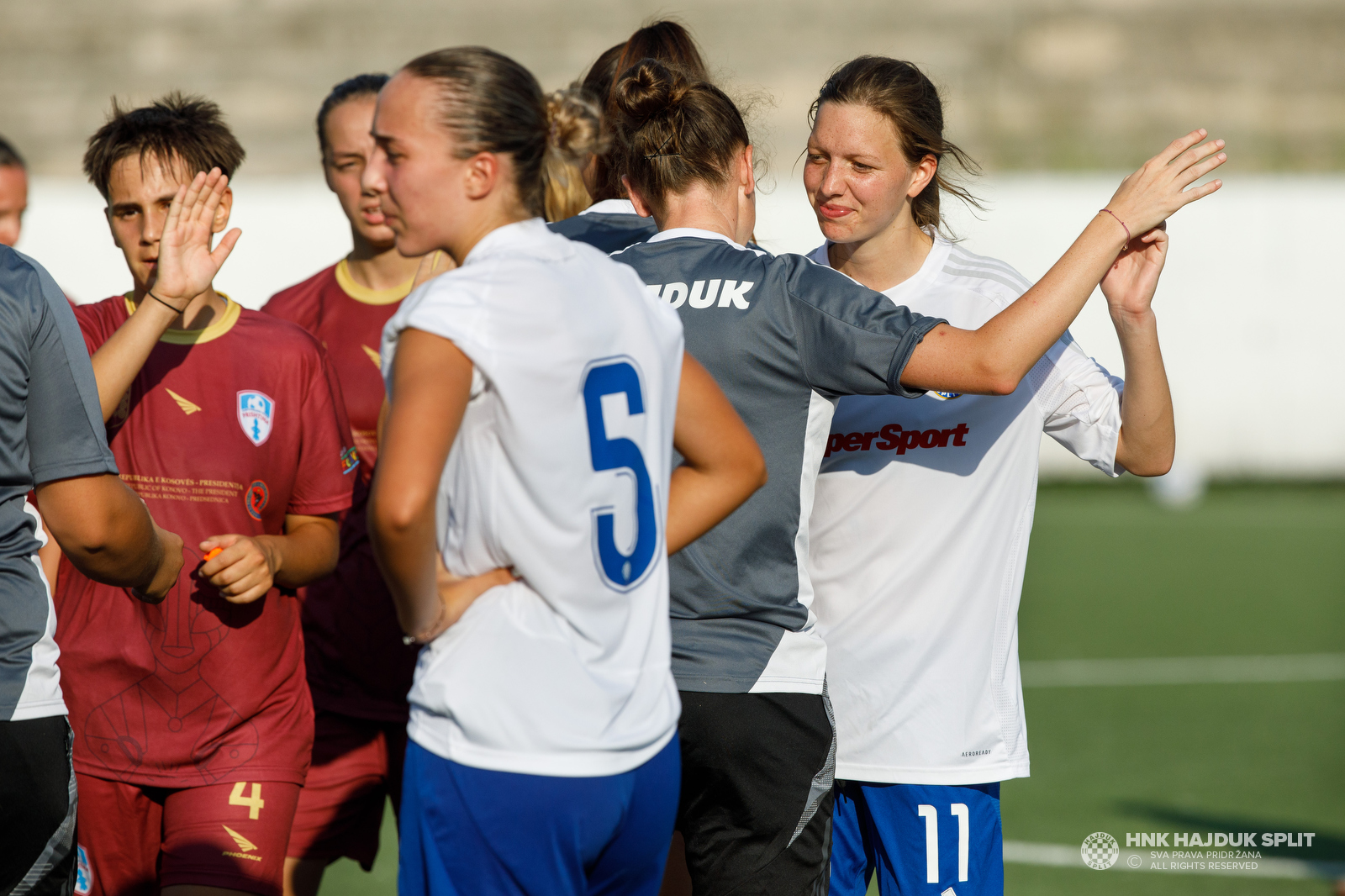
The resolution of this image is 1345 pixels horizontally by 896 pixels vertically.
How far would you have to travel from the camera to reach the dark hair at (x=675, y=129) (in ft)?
9.03

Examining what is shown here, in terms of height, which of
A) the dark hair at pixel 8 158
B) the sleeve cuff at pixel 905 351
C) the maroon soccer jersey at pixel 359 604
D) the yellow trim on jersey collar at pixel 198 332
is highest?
the dark hair at pixel 8 158

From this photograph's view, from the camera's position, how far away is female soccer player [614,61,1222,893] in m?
2.66

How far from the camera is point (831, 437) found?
3.17 meters

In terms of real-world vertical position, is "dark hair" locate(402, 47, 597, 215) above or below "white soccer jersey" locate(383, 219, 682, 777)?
above

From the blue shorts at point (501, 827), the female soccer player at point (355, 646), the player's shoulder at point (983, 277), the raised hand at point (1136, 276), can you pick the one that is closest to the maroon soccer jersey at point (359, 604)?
the female soccer player at point (355, 646)

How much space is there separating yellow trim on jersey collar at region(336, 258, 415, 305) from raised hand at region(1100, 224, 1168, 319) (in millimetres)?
2074

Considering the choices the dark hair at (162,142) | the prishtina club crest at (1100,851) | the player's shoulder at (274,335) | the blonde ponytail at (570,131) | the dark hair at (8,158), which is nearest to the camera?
the blonde ponytail at (570,131)

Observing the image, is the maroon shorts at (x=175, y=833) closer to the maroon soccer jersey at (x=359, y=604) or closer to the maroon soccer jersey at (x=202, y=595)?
the maroon soccer jersey at (x=202, y=595)

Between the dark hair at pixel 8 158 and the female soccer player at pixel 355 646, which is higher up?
the dark hair at pixel 8 158

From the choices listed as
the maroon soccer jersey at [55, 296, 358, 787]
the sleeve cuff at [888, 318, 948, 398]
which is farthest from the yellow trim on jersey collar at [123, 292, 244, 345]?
the sleeve cuff at [888, 318, 948, 398]

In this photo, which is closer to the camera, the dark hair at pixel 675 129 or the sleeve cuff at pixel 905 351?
the sleeve cuff at pixel 905 351

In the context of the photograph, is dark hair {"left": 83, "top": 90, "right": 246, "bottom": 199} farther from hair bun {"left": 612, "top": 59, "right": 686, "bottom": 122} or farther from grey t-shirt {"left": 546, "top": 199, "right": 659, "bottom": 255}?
hair bun {"left": 612, "top": 59, "right": 686, "bottom": 122}

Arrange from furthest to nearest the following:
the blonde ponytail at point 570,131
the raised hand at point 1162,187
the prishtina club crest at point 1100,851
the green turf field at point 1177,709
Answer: the green turf field at point 1177,709 < the prishtina club crest at point 1100,851 < the raised hand at point 1162,187 < the blonde ponytail at point 570,131

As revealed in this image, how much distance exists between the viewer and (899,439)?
3.13 metres
